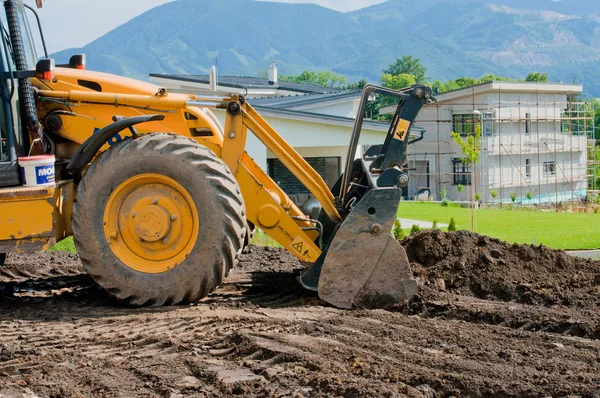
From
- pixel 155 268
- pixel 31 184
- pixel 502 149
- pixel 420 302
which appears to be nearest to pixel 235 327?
pixel 155 268

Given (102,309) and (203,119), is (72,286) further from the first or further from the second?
(203,119)

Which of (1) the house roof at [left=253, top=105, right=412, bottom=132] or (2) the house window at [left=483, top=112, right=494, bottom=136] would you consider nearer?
(1) the house roof at [left=253, top=105, right=412, bottom=132]

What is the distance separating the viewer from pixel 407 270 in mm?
7820

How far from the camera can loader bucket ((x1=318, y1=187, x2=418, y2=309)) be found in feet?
25.5

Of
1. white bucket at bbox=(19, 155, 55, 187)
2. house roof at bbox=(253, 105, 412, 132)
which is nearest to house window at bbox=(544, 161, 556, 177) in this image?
house roof at bbox=(253, 105, 412, 132)

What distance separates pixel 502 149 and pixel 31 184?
144 feet

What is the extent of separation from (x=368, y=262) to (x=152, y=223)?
2148 millimetres

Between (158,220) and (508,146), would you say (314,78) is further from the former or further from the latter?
(158,220)

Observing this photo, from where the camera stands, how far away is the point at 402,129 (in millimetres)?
8289

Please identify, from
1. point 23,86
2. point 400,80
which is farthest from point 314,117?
point 400,80

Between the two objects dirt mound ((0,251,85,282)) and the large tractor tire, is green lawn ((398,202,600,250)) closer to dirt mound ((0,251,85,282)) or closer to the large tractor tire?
dirt mound ((0,251,85,282))

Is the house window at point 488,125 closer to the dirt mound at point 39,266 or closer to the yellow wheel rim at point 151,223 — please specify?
the dirt mound at point 39,266

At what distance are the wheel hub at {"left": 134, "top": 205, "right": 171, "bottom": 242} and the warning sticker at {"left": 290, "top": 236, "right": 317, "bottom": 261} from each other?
4.26 ft

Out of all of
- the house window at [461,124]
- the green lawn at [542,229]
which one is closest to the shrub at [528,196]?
the house window at [461,124]
